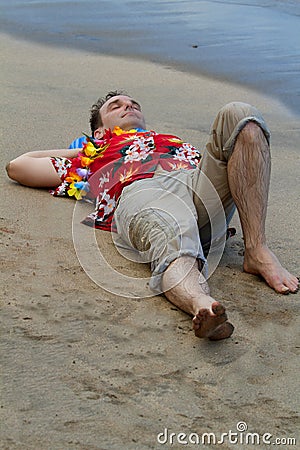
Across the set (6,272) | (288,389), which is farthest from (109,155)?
(288,389)

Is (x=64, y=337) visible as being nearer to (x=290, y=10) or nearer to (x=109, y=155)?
(x=109, y=155)

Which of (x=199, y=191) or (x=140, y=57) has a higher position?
(x=199, y=191)

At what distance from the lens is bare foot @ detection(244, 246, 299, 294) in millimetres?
3012

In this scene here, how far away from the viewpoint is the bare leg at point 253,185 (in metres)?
3.09

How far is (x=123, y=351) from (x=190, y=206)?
846 mm

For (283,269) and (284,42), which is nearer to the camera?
(283,269)

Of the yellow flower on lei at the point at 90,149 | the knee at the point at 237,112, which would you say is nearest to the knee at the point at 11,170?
the yellow flower on lei at the point at 90,149

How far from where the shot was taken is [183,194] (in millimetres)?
3242

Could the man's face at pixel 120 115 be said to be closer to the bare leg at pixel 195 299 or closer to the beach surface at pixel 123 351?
the beach surface at pixel 123 351

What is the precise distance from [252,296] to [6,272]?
92 cm

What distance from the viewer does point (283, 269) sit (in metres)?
3.09

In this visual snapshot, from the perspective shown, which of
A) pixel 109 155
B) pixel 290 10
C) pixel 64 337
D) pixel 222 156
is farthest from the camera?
pixel 290 10

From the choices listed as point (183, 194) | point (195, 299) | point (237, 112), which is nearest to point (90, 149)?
point (183, 194)

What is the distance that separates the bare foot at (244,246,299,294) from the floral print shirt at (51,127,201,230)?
1.99 feet
